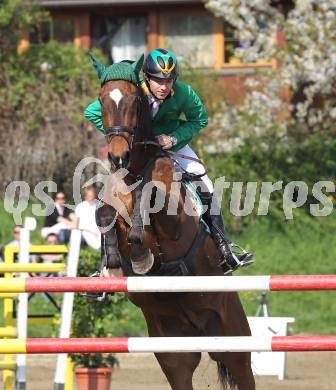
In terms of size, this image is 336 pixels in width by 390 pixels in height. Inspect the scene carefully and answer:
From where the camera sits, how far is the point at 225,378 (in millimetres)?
7270

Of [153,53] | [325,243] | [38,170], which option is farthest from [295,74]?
[153,53]

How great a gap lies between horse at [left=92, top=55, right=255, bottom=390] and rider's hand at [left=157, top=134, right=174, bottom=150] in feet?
0.13

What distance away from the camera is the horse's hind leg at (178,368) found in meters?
6.77

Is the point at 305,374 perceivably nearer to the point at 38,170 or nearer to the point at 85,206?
the point at 85,206

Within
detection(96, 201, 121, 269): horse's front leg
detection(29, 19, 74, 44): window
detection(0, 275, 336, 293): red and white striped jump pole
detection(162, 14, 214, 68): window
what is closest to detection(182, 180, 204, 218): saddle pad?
detection(96, 201, 121, 269): horse's front leg

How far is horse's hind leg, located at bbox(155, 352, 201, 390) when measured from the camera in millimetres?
6770

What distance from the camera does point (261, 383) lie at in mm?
10672

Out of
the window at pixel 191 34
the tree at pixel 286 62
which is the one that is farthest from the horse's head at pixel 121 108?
the window at pixel 191 34

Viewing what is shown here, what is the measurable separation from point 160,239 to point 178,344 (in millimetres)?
1263

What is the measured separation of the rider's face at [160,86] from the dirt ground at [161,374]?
9.52 feet

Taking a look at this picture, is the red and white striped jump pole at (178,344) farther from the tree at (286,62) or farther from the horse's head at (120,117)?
the tree at (286,62)

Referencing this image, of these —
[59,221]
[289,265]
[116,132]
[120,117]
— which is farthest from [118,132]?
[289,265]

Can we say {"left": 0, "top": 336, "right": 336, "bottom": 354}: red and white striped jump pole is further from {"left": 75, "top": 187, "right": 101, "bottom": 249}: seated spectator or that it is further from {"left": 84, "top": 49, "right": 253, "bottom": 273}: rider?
{"left": 75, "top": 187, "right": 101, "bottom": 249}: seated spectator

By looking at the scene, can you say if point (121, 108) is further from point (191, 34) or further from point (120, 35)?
point (120, 35)
